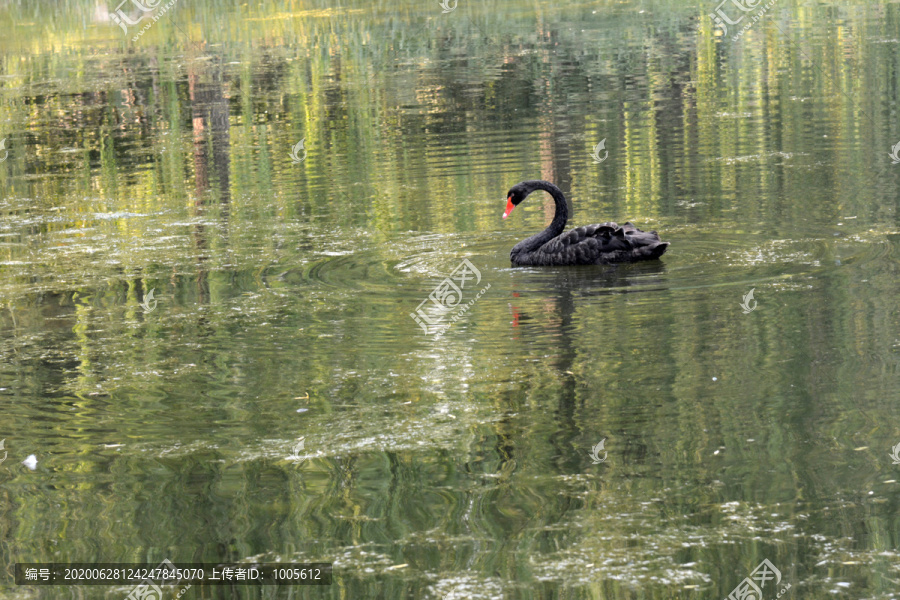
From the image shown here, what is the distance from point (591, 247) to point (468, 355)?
7.84 feet

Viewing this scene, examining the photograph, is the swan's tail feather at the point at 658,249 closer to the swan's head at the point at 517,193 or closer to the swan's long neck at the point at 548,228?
the swan's long neck at the point at 548,228

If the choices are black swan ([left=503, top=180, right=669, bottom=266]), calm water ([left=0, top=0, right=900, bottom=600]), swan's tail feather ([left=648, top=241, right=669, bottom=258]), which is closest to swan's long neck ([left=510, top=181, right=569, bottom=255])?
black swan ([left=503, top=180, right=669, bottom=266])

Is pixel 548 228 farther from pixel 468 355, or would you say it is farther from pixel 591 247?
pixel 468 355

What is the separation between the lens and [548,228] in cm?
992

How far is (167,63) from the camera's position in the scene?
93.9ft

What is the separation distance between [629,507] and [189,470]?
7.00 feet

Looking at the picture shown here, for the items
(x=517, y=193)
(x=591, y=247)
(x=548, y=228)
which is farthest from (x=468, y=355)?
(x=517, y=193)

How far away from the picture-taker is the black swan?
9.35 metres

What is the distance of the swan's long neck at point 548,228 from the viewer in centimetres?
981

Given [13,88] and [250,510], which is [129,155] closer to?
[13,88]

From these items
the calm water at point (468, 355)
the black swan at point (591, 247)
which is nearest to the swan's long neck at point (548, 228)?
the black swan at point (591, 247)

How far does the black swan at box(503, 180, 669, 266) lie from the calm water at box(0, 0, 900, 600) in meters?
0.14

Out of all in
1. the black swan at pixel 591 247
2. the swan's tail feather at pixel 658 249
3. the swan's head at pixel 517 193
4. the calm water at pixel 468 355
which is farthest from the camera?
the swan's head at pixel 517 193

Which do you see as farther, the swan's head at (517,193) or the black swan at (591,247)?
the swan's head at (517,193)
